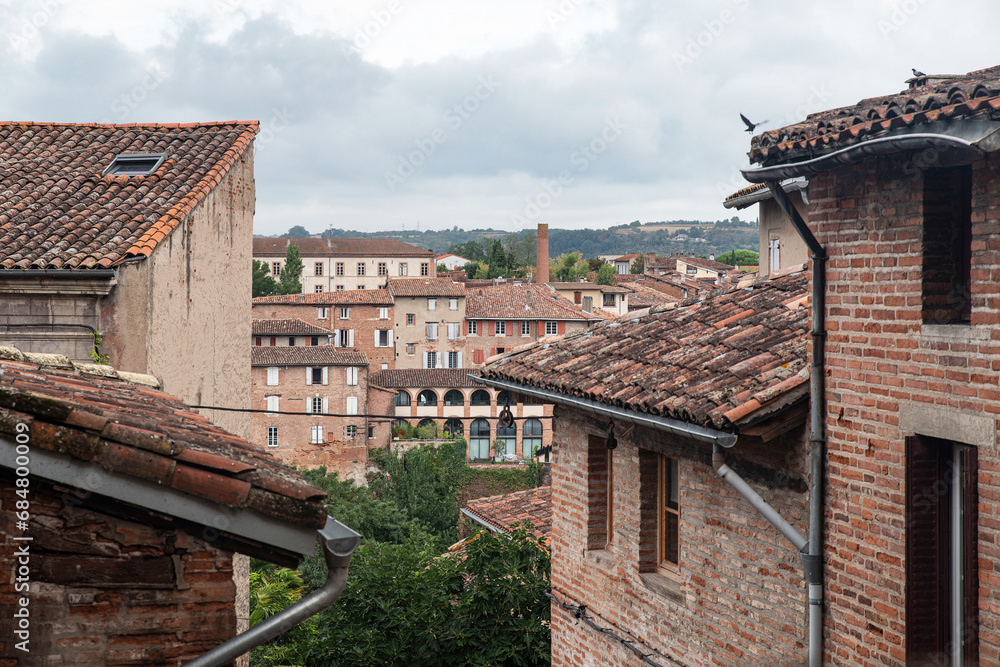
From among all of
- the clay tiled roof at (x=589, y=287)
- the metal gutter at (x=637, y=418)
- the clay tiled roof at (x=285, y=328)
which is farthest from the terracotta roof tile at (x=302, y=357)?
the metal gutter at (x=637, y=418)

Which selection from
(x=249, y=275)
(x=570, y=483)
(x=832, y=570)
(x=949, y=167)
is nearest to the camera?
(x=949, y=167)

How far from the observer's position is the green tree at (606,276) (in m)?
93.6

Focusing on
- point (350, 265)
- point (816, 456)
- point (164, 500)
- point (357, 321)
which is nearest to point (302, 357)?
point (357, 321)

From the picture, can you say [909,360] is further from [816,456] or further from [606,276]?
[606,276]

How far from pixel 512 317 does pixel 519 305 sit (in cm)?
123

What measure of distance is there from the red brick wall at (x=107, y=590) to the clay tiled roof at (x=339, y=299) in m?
65.2

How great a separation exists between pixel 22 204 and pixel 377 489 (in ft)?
148

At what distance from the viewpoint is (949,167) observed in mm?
4816

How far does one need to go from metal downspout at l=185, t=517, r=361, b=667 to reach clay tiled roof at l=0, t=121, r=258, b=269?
9.58m

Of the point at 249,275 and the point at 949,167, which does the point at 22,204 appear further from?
the point at 949,167

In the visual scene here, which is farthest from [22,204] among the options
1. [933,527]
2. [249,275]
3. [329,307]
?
[329,307]

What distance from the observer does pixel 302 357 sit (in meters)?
58.9

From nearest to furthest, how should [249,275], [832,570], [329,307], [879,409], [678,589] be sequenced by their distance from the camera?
[879,409] < [832,570] < [678,589] < [249,275] < [329,307]

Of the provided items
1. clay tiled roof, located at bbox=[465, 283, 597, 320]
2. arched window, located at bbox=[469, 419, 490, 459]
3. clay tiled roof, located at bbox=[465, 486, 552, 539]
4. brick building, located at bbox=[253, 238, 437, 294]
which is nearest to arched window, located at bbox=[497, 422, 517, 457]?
arched window, located at bbox=[469, 419, 490, 459]
